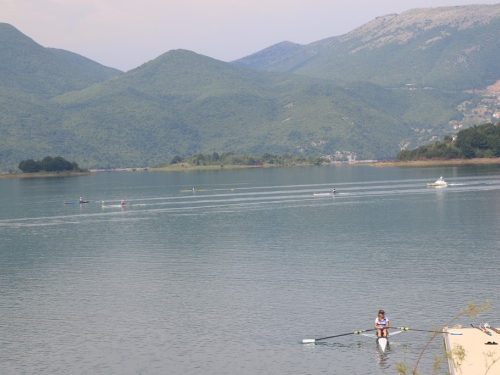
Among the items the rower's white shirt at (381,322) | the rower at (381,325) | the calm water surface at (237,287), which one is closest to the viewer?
the calm water surface at (237,287)

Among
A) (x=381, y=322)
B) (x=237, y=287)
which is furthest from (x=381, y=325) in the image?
(x=237, y=287)

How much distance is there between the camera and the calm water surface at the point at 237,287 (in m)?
43.2

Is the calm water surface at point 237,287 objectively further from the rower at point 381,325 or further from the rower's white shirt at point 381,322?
the rower's white shirt at point 381,322

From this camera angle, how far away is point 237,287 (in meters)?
58.3

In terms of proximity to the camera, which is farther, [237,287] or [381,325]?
[237,287]

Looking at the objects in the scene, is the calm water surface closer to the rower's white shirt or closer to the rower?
the rower

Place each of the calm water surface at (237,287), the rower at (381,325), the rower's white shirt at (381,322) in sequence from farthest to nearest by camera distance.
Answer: the rower's white shirt at (381,322), the rower at (381,325), the calm water surface at (237,287)

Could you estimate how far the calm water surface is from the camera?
43250 mm

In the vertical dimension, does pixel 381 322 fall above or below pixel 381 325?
above

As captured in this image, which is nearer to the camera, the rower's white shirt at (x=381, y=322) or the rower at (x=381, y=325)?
the rower at (x=381, y=325)

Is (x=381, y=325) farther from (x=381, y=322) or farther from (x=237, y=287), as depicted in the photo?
(x=237, y=287)

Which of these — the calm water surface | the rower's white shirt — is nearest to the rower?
the rower's white shirt

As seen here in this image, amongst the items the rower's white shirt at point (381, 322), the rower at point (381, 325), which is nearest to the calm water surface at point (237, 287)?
the rower at point (381, 325)

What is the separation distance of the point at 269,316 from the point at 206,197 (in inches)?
3831
